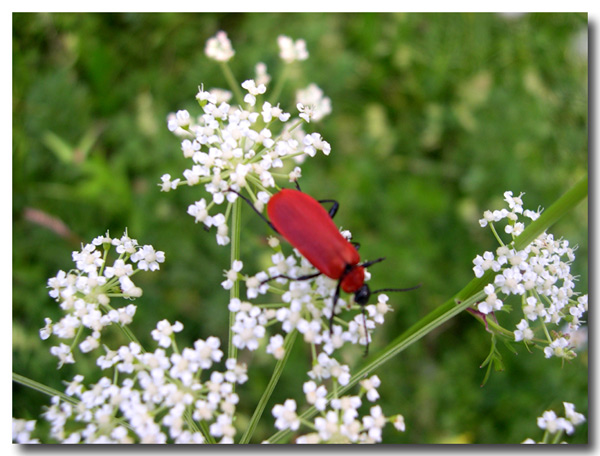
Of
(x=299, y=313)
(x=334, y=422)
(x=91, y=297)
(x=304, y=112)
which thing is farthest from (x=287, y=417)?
(x=304, y=112)

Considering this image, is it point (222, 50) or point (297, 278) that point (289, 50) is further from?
point (297, 278)

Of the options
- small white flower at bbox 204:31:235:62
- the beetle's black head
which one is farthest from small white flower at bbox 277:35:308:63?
the beetle's black head

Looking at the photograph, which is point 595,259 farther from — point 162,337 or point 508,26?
point 508,26

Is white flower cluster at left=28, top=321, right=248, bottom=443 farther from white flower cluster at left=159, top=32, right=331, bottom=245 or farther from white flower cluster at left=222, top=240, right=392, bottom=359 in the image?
white flower cluster at left=159, top=32, right=331, bottom=245

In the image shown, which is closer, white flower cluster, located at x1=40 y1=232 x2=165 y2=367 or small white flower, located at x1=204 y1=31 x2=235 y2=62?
white flower cluster, located at x1=40 y1=232 x2=165 y2=367

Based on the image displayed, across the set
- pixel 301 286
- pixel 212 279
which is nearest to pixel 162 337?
pixel 301 286

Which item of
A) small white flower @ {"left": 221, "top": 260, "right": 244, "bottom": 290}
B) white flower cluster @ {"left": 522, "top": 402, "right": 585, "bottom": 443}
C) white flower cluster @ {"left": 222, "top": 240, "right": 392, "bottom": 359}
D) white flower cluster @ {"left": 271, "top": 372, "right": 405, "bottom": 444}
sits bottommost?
white flower cluster @ {"left": 522, "top": 402, "right": 585, "bottom": 443}

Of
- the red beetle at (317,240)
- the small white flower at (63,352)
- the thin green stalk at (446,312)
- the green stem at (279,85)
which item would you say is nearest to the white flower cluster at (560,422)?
the thin green stalk at (446,312)
